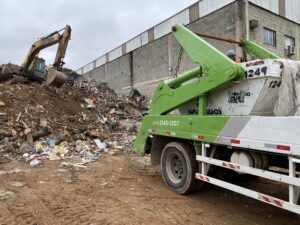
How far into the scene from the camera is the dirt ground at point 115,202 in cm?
471

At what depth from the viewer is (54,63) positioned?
15.2 metres

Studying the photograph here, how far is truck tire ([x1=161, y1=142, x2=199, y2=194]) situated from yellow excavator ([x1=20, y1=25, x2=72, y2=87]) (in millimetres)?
10335

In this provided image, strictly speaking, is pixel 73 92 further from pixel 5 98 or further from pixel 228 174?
pixel 228 174

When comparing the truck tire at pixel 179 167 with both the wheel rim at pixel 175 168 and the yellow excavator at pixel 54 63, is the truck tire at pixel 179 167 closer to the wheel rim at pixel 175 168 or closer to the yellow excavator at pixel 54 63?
the wheel rim at pixel 175 168

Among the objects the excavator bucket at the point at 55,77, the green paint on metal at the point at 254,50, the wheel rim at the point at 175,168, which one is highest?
the excavator bucket at the point at 55,77

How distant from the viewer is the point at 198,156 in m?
5.34

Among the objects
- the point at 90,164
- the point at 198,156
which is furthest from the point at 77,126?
the point at 198,156

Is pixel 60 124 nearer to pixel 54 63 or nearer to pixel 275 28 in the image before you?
pixel 54 63

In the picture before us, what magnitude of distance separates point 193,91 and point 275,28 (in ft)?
62.3

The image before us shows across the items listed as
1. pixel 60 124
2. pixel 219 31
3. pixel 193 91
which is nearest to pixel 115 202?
pixel 193 91

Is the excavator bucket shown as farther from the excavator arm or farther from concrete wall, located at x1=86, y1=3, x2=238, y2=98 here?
concrete wall, located at x1=86, y1=3, x2=238, y2=98

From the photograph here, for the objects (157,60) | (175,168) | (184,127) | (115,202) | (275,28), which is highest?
(275,28)

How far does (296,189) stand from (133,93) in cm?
2262

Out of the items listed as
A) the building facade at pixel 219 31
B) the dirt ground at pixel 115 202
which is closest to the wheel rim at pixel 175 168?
the dirt ground at pixel 115 202
